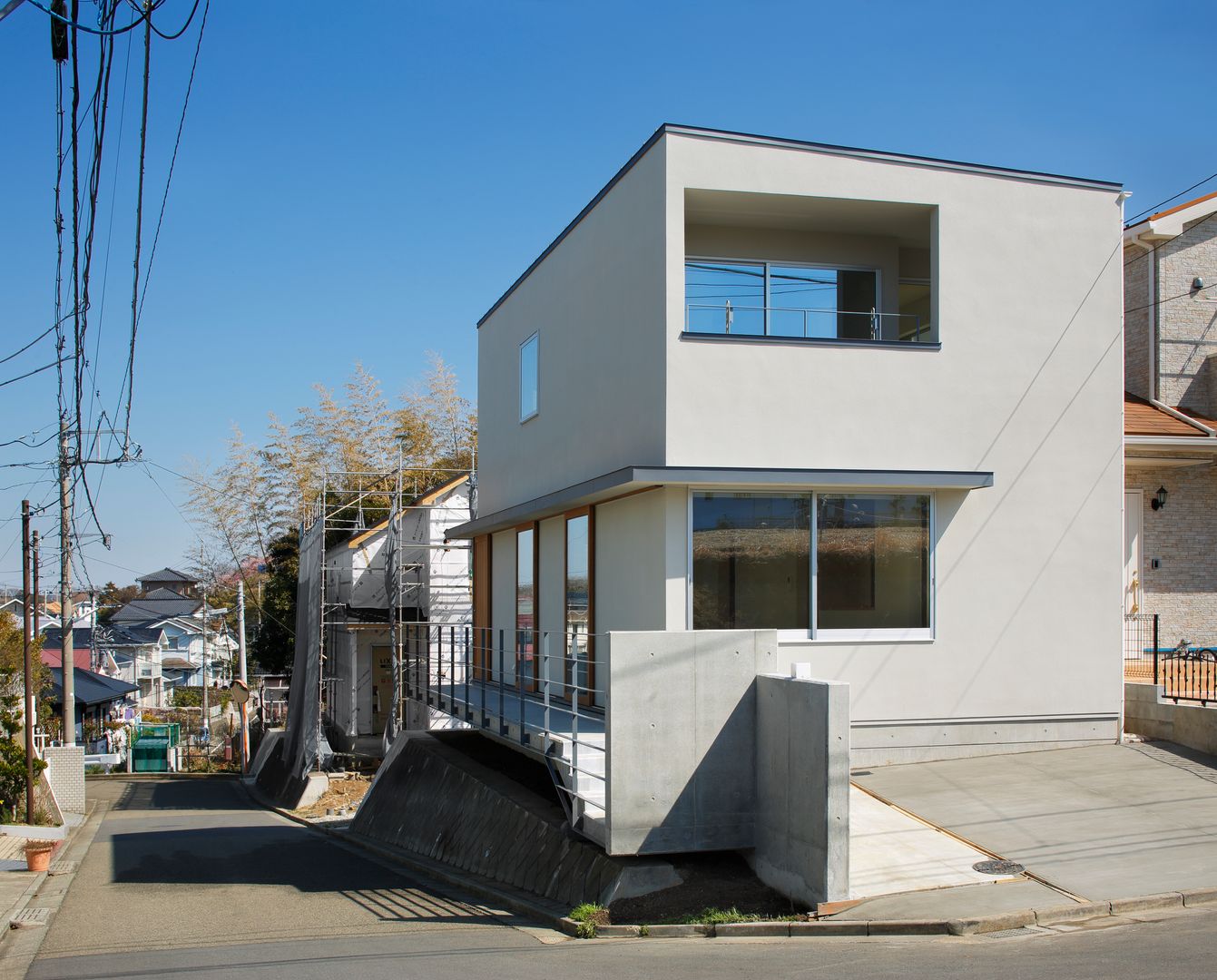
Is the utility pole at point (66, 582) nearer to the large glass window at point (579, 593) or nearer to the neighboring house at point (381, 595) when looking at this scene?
the neighboring house at point (381, 595)

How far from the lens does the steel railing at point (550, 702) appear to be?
10781 millimetres

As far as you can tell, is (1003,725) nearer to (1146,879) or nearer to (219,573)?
(1146,879)

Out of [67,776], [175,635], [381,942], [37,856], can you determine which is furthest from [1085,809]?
[175,635]

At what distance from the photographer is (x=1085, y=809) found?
416 inches

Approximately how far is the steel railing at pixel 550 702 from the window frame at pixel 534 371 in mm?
3467

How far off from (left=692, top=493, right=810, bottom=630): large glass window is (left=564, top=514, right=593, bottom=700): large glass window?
8.49 feet

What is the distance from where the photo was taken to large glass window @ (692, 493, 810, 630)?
40.7 ft

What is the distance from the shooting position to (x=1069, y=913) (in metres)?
8.16

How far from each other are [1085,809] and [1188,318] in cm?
1198

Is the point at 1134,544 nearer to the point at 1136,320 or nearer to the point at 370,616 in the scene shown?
the point at 1136,320

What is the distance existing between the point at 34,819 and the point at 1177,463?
2089cm

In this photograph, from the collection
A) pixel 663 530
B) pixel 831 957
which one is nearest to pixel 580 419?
pixel 663 530

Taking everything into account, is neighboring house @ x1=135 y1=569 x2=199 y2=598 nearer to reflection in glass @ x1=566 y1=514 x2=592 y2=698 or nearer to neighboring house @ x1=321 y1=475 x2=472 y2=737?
neighboring house @ x1=321 y1=475 x2=472 y2=737

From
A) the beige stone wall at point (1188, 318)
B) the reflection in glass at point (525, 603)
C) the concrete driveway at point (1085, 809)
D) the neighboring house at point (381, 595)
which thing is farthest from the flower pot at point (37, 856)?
the beige stone wall at point (1188, 318)
